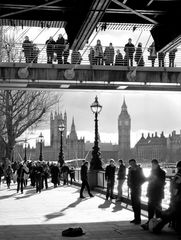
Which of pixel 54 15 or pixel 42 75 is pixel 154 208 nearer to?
pixel 54 15

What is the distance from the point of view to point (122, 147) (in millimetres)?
180500

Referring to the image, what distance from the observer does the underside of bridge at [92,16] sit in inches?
392

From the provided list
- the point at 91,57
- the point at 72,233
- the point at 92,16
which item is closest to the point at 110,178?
the point at 72,233

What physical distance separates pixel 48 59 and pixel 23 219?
48.1 ft

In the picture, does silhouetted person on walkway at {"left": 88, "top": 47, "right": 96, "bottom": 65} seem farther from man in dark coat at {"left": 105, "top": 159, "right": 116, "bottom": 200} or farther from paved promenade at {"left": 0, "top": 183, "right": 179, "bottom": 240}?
paved promenade at {"left": 0, "top": 183, "right": 179, "bottom": 240}

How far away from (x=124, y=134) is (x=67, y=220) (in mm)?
171890

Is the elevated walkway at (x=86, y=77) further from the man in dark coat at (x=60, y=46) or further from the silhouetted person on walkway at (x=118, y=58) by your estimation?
the man in dark coat at (x=60, y=46)

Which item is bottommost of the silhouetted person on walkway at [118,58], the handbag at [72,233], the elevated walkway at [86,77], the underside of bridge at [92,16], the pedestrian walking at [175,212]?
the handbag at [72,233]

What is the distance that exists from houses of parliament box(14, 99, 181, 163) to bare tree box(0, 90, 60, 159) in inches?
4316

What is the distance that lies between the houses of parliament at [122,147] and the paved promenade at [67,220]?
461ft

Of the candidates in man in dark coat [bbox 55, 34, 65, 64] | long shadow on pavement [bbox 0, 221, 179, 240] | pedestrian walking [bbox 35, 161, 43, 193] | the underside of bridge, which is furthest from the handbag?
pedestrian walking [bbox 35, 161, 43, 193]

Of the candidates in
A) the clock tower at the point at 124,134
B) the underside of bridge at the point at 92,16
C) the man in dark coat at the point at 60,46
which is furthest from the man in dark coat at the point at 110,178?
the clock tower at the point at 124,134

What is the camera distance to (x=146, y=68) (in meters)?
30.0

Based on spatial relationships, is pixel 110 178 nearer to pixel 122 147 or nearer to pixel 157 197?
pixel 157 197
